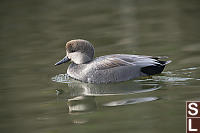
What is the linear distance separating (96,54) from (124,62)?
1.82 m

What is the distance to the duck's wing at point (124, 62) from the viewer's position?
23.6ft

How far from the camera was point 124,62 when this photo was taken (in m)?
7.25

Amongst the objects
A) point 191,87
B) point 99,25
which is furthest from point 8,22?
point 191,87

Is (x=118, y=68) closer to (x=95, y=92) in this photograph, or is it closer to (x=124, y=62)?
(x=124, y=62)

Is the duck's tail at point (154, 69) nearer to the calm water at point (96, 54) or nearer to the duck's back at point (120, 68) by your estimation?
the duck's back at point (120, 68)

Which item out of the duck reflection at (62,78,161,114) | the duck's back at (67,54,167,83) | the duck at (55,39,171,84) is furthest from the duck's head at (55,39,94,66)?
the duck reflection at (62,78,161,114)

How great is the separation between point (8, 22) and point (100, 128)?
326 inches

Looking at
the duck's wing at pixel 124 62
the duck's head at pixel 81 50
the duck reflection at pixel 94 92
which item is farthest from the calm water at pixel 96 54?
the duck's head at pixel 81 50

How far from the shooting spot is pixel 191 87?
6.41 metres

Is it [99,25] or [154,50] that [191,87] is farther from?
[99,25]

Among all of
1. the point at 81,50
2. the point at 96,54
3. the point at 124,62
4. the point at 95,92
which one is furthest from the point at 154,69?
the point at 96,54

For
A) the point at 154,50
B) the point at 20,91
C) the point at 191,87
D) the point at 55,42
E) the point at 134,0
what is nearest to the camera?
the point at 191,87

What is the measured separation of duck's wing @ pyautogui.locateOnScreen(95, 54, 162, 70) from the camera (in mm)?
7203

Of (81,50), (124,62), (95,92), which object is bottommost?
(95,92)
